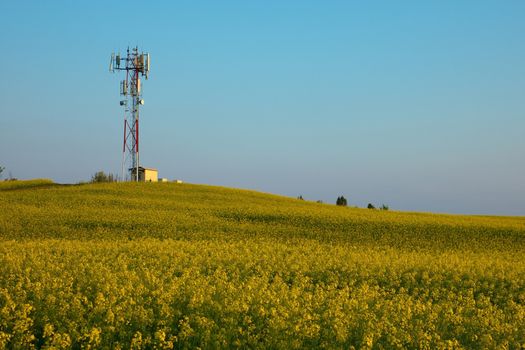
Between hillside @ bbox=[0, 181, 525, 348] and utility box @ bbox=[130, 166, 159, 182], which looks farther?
utility box @ bbox=[130, 166, 159, 182]

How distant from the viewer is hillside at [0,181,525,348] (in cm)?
1137

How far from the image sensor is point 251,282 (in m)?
15.5

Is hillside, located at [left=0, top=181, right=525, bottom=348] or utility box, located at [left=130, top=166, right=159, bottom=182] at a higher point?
utility box, located at [left=130, top=166, right=159, bottom=182]

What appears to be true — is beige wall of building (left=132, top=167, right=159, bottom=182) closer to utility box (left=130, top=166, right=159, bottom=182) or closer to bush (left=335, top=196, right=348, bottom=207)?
utility box (left=130, top=166, right=159, bottom=182)

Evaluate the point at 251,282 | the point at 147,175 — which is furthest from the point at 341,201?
the point at 251,282

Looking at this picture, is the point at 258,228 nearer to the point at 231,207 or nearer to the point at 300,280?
the point at 231,207

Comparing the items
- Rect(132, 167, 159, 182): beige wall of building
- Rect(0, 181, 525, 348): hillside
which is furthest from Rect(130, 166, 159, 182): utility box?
Rect(0, 181, 525, 348): hillside

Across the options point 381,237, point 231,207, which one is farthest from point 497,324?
point 231,207

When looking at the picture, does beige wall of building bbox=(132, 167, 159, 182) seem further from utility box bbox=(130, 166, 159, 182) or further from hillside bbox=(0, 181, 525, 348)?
hillside bbox=(0, 181, 525, 348)

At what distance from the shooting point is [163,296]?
43.2ft

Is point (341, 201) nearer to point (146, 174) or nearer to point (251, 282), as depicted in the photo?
point (146, 174)

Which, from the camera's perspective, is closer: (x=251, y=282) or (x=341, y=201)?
(x=251, y=282)

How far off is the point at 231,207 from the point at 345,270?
29.2 metres

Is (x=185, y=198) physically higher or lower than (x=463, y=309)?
higher
